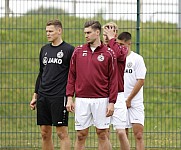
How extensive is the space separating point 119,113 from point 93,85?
1.09 metres

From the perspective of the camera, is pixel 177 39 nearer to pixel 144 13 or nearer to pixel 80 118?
pixel 144 13

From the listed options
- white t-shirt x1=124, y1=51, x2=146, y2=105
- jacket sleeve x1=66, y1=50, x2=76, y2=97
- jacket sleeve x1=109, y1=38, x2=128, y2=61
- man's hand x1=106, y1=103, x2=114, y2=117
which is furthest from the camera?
white t-shirt x1=124, y1=51, x2=146, y2=105

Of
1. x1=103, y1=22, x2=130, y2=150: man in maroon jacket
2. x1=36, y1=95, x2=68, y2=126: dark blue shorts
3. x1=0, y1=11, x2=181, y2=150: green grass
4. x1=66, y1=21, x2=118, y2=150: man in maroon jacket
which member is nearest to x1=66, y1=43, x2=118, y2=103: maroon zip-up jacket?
x1=66, y1=21, x2=118, y2=150: man in maroon jacket

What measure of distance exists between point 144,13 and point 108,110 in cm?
469

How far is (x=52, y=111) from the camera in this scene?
1036cm

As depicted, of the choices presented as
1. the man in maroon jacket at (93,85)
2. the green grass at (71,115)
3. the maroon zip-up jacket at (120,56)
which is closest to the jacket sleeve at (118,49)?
the maroon zip-up jacket at (120,56)

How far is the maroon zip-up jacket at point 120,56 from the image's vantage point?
1046 centimetres

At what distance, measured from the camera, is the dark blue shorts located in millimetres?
10320

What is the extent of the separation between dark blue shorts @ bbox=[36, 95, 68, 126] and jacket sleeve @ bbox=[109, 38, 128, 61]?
106 cm

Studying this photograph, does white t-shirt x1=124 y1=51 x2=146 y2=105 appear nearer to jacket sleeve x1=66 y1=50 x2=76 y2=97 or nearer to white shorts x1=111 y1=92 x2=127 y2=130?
white shorts x1=111 y1=92 x2=127 y2=130

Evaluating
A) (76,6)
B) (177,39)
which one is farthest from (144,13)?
(177,39)

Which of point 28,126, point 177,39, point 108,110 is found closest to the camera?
point 108,110

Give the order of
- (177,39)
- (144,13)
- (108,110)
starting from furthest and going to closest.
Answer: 1. (177,39)
2. (144,13)
3. (108,110)

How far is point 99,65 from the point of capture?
9.78 meters
